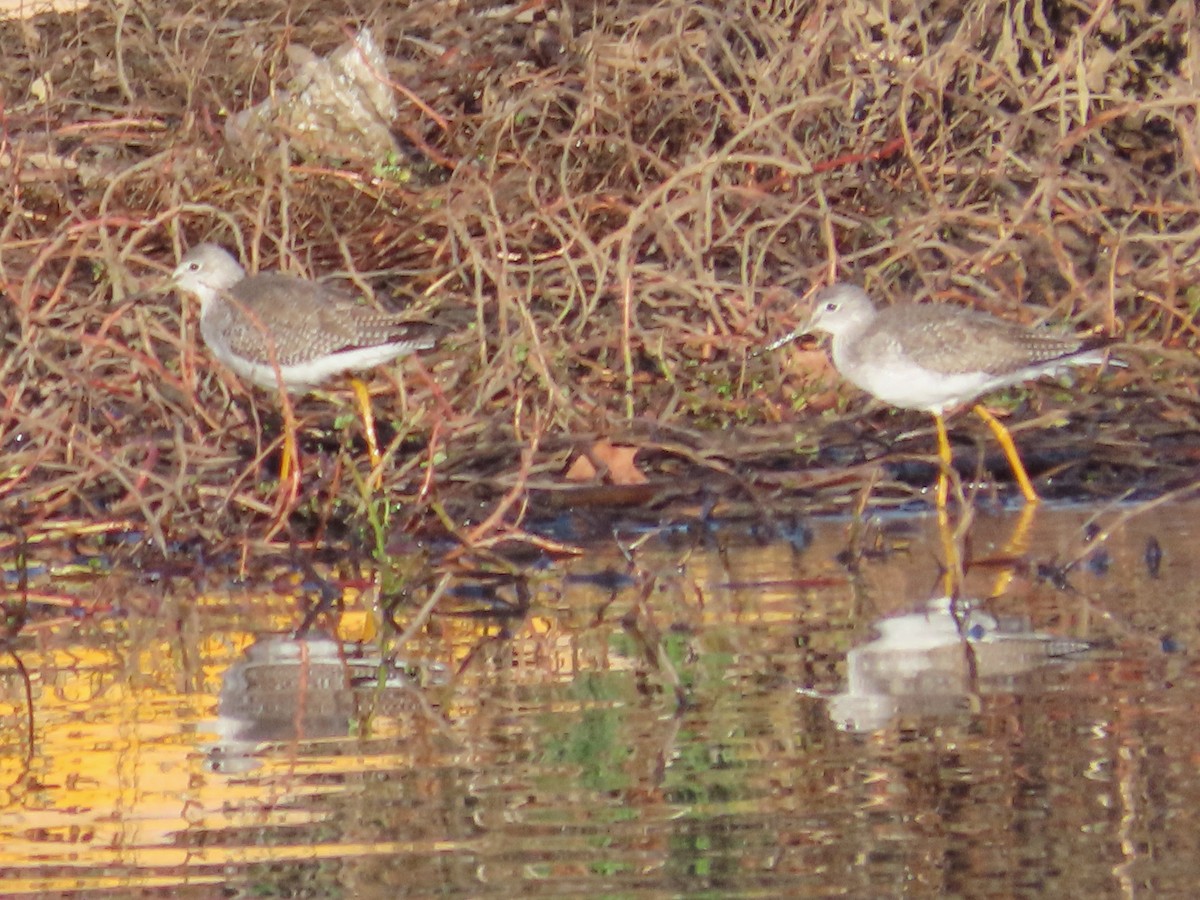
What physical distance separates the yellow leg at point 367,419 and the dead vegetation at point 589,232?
7cm

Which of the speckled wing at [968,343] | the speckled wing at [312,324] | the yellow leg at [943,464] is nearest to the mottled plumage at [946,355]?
the speckled wing at [968,343]

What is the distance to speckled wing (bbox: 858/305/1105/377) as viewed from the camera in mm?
7809

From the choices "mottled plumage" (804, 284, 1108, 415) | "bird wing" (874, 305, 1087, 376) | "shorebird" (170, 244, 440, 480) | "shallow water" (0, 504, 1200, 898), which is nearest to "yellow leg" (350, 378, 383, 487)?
"shorebird" (170, 244, 440, 480)

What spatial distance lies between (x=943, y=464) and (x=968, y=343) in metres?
0.63

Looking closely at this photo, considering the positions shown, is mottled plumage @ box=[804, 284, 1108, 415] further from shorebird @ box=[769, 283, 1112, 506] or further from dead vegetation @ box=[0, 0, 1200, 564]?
dead vegetation @ box=[0, 0, 1200, 564]

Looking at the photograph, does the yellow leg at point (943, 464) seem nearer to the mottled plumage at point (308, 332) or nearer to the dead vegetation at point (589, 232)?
the dead vegetation at point (589, 232)

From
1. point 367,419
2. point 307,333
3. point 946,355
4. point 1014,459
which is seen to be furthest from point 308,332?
point 1014,459

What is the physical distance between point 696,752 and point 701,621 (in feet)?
4.64

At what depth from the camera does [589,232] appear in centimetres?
945

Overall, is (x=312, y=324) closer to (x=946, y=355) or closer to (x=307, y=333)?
(x=307, y=333)

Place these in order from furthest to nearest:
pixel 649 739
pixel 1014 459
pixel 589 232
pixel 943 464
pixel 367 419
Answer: pixel 589 232, pixel 1014 459, pixel 367 419, pixel 943 464, pixel 649 739

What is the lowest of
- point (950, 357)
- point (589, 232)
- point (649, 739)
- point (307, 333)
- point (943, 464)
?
point (649, 739)

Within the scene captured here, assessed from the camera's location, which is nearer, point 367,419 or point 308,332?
point 367,419

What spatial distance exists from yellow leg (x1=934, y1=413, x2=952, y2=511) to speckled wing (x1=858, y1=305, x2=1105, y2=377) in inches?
8.0
